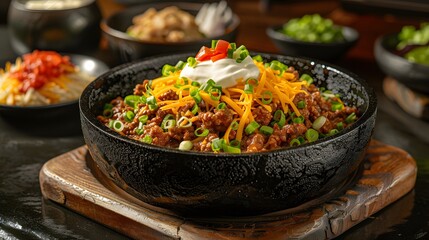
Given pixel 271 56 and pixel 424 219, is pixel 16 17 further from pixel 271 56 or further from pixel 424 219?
pixel 424 219

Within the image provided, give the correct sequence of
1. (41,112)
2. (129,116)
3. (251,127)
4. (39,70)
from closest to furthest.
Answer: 1. (251,127)
2. (129,116)
3. (41,112)
4. (39,70)

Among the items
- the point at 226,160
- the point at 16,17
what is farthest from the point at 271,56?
the point at 16,17

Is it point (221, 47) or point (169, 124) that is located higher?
point (221, 47)

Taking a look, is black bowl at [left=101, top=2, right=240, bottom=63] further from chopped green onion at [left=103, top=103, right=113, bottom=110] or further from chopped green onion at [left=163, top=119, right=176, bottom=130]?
chopped green onion at [left=163, top=119, right=176, bottom=130]

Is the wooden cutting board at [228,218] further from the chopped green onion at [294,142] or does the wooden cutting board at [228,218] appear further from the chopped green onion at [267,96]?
the chopped green onion at [267,96]

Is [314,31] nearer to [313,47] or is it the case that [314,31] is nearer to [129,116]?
[313,47]

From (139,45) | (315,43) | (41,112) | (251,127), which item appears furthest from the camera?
(315,43)

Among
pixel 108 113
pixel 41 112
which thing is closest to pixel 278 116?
pixel 108 113
